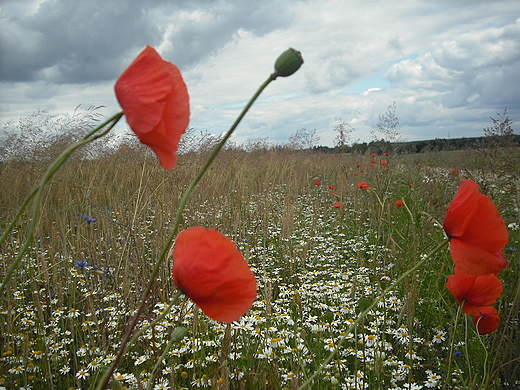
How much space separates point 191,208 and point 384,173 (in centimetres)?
217

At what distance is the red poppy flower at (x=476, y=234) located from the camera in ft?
2.09

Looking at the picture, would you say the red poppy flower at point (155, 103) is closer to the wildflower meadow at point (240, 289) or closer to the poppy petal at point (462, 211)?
the wildflower meadow at point (240, 289)

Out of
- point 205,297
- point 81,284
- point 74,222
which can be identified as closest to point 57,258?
point 81,284

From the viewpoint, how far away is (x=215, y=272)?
0.47m

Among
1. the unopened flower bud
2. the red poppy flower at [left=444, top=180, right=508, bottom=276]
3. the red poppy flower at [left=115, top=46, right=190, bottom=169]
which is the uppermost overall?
the red poppy flower at [left=115, top=46, right=190, bottom=169]

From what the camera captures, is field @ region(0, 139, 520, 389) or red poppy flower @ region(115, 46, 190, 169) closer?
red poppy flower @ region(115, 46, 190, 169)

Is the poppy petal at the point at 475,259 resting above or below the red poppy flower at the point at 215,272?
below

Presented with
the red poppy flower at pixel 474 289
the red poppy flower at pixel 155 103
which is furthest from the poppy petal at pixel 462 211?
the red poppy flower at pixel 155 103

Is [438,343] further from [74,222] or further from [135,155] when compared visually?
[74,222]

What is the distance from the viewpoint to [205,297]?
0.48m

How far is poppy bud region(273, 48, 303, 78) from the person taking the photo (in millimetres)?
409

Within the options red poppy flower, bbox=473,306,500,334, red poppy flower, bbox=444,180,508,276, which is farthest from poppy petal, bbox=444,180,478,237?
red poppy flower, bbox=473,306,500,334

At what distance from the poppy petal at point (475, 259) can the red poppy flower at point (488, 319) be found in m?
0.68

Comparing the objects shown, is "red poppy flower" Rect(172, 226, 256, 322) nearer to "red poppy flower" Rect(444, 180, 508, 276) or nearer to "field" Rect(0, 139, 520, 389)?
"field" Rect(0, 139, 520, 389)
